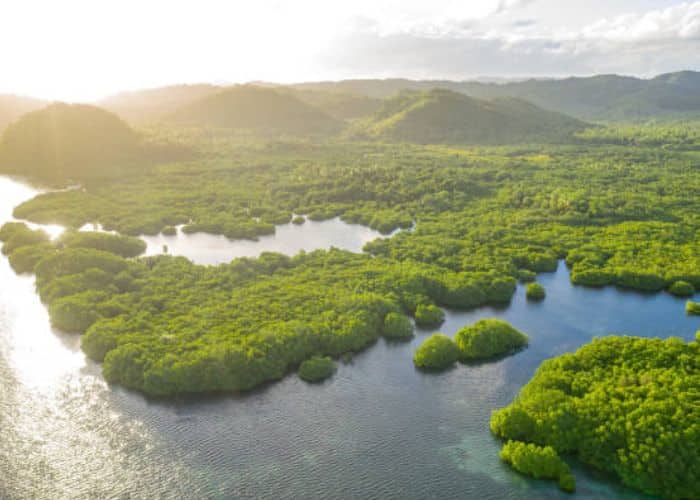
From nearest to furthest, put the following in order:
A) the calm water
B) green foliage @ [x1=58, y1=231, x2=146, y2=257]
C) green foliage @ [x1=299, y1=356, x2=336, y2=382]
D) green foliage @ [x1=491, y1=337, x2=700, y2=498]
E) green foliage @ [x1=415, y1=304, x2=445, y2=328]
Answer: green foliage @ [x1=491, y1=337, x2=700, y2=498]
the calm water
green foliage @ [x1=299, y1=356, x2=336, y2=382]
green foliage @ [x1=415, y1=304, x2=445, y2=328]
green foliage @ [x1=58, y1=231, x2=146, y2=257]

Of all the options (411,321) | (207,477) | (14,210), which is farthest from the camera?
(14,210)

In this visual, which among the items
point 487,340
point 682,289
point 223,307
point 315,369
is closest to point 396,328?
point 487,340

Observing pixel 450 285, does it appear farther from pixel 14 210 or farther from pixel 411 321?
pixel 14 210

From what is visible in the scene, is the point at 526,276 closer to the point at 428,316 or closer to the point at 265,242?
the point at 428,316

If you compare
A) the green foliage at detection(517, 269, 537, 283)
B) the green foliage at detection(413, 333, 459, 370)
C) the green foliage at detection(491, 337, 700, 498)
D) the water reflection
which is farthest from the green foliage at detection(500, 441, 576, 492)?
the water reflection

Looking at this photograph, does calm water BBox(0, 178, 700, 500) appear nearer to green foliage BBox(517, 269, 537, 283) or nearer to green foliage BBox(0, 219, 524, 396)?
green foliage BBox(0, 219, 524, 396)

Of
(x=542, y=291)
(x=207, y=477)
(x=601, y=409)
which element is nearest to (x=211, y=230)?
(x=542, y=291)
